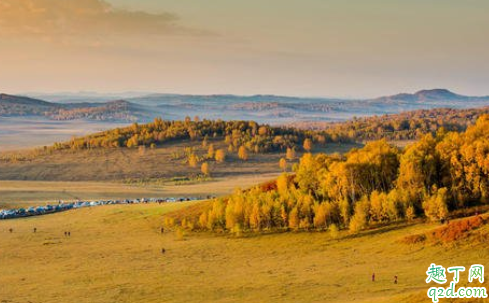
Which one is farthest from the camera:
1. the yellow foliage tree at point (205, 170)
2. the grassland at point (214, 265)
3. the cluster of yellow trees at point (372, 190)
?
Result: the yellow foliage tree at point (205, 170)

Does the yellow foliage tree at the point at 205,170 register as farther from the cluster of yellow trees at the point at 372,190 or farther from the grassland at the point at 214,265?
the grassland at the point at 214,265

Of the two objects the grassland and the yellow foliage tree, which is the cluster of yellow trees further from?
the yellow foliage tree

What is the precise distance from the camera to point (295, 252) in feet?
225

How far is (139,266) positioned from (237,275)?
12.8m

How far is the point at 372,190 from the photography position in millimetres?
83938

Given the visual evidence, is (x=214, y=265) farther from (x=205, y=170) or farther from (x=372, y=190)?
(x=205, y=170)

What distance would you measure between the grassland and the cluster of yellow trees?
341cm

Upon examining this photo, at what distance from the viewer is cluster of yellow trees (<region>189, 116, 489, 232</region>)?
7588cm

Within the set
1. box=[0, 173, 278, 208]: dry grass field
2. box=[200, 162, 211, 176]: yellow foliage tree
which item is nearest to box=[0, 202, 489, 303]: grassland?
box=[0, 173, 278, 208]: dry grass field

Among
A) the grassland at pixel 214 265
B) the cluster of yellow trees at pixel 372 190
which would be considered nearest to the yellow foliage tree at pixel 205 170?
the cluster of yellow trees at pixel 372 190

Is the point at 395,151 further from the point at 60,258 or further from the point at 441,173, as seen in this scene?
the point at 60,258

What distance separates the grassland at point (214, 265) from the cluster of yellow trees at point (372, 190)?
3.41m

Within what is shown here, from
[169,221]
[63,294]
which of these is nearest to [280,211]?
[169,221]

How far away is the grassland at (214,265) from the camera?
5056 cm
